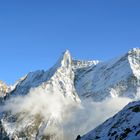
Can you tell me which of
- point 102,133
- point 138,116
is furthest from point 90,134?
point 138,116

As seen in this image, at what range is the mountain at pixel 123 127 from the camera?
264 ft

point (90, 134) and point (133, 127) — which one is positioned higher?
point (90, 134)

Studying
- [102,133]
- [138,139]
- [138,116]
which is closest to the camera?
[138,139]

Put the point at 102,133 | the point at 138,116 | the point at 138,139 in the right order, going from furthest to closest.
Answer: the point at 102,133
the point at 138,116
the point at 138,139

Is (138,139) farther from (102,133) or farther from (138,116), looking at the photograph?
(102,133)

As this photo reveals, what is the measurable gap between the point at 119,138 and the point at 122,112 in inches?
611

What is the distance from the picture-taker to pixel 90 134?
330ft

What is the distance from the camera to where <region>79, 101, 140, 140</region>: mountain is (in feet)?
264

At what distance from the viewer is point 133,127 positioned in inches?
3223

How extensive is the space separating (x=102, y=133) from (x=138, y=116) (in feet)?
33.1

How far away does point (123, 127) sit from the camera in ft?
284

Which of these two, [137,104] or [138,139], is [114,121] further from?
[138,139]

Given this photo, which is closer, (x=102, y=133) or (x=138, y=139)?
(x=138, y=139)

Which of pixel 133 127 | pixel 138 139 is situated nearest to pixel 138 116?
pixel 133 127
